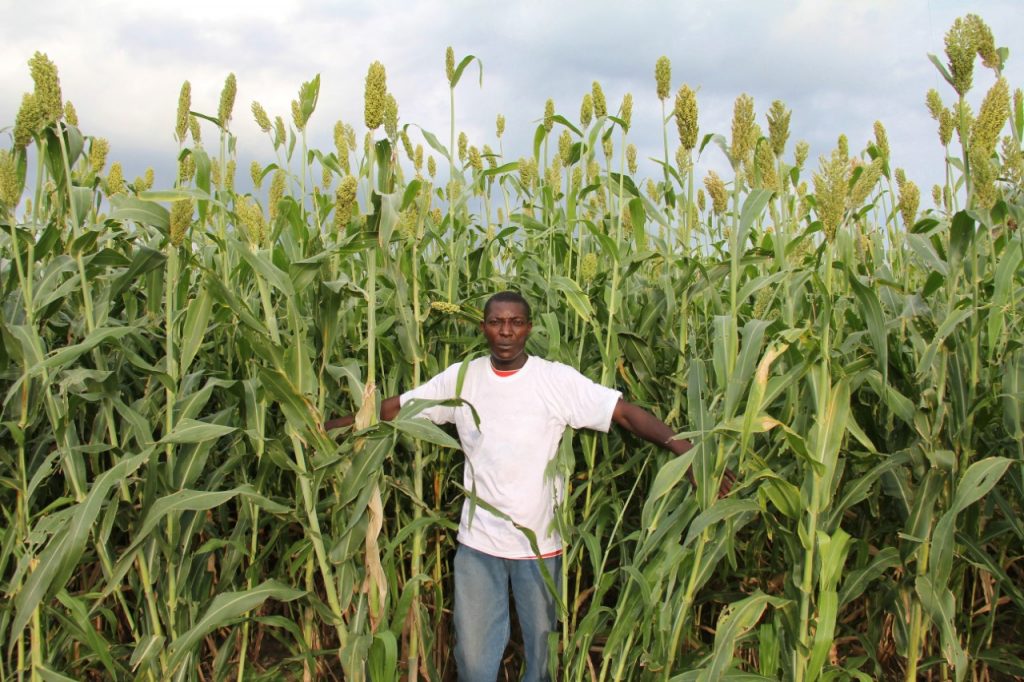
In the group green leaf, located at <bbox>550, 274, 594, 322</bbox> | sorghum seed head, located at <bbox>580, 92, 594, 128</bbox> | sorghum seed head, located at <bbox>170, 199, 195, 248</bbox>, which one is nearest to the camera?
sorghum seed head, located at <bbox>170, 199, 195, 248</bbox>

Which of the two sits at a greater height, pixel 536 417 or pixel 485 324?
pixel 485 324

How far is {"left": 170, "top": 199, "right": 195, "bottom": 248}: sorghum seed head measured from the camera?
2.22 m

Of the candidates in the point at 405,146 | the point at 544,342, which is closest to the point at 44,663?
the point at 544,342

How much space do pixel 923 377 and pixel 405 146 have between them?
2.66m

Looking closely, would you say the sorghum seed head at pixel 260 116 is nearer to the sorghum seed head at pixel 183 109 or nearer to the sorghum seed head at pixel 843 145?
the sorghum seed head at pixel 183 109

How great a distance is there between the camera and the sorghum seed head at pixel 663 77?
2922 mm

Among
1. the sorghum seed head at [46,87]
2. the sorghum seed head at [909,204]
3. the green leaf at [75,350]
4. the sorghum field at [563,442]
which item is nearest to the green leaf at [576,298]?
the sorghum field at [563,442]

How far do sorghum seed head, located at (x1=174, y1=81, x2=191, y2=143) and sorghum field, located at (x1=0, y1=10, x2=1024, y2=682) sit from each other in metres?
0.05

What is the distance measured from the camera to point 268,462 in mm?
2621

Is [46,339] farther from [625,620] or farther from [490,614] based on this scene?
[625,620]

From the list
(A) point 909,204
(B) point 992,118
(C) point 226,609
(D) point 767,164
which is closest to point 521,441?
(C) point 226,609

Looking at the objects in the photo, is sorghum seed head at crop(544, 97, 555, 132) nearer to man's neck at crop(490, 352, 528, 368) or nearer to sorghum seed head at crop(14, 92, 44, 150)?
man's neck at crop(490, 352, 528, 368)

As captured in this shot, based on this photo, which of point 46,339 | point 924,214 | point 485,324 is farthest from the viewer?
point 924,214

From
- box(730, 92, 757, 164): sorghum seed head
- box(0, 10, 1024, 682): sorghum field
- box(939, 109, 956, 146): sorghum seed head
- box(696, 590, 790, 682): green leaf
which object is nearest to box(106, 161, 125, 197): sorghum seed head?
box(0, 10, 1024, 682): sorghum field
